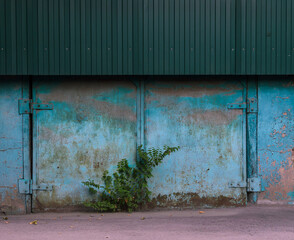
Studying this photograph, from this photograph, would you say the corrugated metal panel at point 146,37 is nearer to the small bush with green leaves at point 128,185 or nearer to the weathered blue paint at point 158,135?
the weathered blue paint at point 158,135

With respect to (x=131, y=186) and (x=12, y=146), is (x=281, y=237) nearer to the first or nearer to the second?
(x=131, y=186)

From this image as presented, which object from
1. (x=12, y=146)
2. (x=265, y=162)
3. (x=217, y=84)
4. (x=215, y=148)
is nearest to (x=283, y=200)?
(x=265, y=162)

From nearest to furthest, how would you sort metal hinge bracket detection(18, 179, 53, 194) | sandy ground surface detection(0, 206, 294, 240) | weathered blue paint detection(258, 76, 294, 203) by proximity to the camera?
sandy ground surface detection(0, 206, 294, 240) < metal hinge bracket detection(18, 179, 53, 194) < weathered blue paint detection(258, 76, 294, 203)

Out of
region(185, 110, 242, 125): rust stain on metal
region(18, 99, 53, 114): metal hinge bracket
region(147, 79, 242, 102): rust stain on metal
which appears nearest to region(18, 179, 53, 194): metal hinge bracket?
region(18, 99, 53, 114): metal hinge bracket

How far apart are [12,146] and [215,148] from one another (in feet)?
12.8

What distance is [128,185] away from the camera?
837 centimetres

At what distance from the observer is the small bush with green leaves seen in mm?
8281

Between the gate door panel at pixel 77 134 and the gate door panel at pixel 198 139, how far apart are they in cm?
51

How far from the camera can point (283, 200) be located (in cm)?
866

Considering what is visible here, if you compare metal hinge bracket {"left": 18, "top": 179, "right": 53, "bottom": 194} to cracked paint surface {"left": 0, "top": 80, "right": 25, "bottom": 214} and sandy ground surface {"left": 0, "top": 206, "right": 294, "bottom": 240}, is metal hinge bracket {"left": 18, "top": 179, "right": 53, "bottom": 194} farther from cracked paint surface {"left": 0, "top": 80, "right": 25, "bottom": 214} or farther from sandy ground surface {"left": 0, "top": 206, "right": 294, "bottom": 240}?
sandy ground surface {"left": 0, "top": 206, "right": 294, "bottom": 240}

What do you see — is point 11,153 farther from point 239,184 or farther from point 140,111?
point 239,184

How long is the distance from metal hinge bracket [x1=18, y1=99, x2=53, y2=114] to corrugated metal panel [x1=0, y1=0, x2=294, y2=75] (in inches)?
23.1

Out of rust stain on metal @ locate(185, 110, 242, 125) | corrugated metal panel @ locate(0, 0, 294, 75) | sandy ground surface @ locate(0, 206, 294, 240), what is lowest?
sandy ground surface @ locate(0, 206, 294, 240)

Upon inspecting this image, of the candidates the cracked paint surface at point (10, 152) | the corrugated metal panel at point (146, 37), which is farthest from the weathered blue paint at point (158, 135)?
the corrugated metal panel at point (146, 37)
